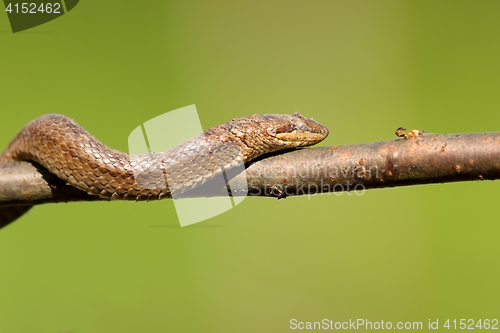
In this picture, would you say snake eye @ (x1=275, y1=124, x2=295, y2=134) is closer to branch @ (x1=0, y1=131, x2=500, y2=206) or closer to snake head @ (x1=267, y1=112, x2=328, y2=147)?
snake head @ (x1=267, y1=112, x2=328, y2=147)

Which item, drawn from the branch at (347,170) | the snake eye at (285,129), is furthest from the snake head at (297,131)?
the branch at (347,170)

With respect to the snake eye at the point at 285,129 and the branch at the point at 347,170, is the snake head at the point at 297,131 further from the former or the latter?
the branch at the point at 347,170

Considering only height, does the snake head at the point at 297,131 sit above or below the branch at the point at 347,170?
above

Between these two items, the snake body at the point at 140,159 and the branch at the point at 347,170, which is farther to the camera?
the snake body at the point at 140,159

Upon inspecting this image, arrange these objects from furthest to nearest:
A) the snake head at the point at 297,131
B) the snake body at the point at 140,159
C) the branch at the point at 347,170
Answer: the snake head at the point at 297,131 < the snake body at the point at 140,159 < the branch at the point at 347,170

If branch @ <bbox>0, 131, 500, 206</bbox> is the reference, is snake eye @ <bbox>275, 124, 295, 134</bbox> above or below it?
above

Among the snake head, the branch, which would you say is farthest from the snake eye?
the branch

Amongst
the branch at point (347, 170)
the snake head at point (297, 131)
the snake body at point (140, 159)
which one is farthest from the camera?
the snake head at point (297, 131)

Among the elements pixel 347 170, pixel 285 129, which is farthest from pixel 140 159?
pixel 347 170
